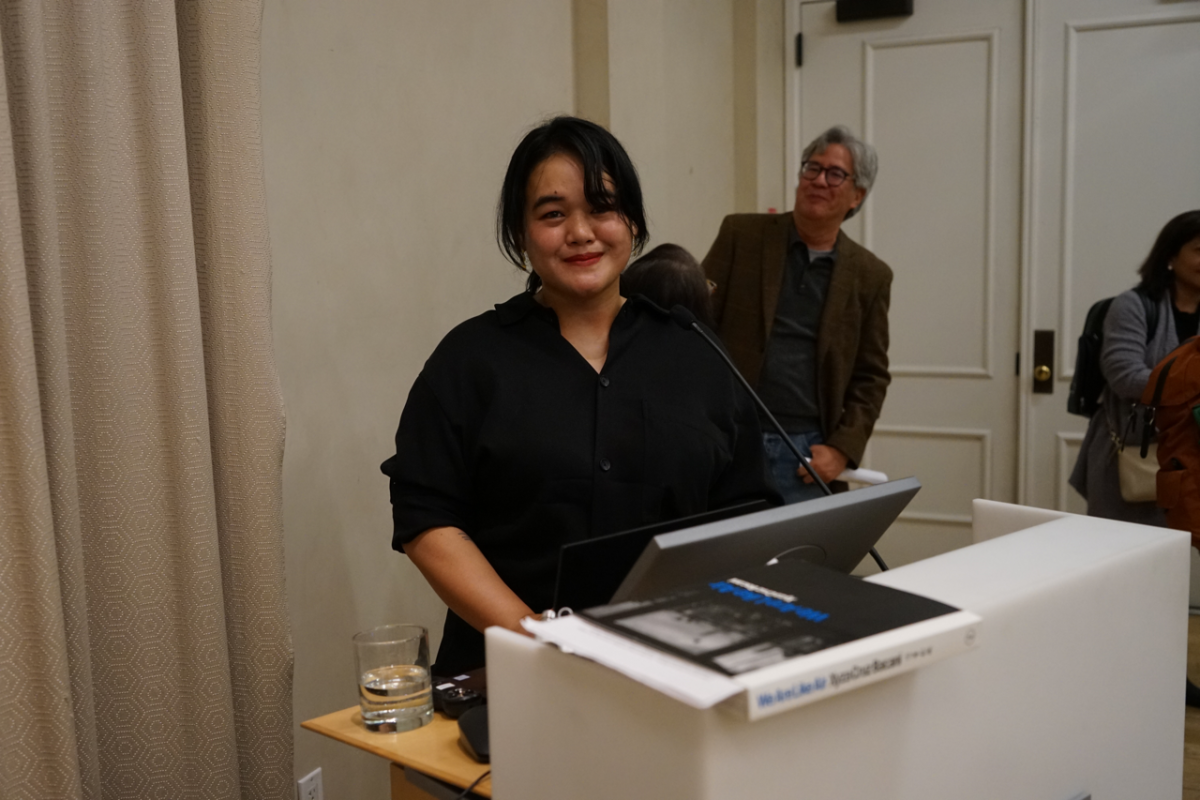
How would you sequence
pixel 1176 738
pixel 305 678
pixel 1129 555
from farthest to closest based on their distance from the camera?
pixel 305 678
pixel 1176 738
pixel 1129 555

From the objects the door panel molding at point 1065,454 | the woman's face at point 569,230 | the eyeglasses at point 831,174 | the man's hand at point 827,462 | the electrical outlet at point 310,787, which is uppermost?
the eyeglasses at point 831,174

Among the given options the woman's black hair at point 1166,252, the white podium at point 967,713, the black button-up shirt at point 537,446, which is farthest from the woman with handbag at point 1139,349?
the white podium at point 967,713

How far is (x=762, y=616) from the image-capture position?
2.45ft

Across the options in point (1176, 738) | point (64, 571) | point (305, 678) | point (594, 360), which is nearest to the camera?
point (1176, 738)

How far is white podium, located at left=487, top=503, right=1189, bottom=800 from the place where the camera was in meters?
0.69

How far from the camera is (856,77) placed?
4055 mm

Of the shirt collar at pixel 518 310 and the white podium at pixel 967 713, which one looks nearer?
the white podium at pixel 967 713

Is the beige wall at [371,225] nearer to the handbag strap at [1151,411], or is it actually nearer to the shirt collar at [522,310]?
the shirt collar at [522,310]

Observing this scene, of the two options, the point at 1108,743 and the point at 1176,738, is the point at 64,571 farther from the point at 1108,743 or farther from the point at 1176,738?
the point at 1176,738

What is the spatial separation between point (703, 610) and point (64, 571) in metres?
0.83

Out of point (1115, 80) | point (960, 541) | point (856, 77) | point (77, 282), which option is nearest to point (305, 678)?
point (77, 282)

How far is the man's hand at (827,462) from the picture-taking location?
2.73 m

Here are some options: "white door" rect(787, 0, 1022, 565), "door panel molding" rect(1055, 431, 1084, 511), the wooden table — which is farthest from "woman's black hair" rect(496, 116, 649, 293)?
"door panel molding" rect(1055, 431, 1084, 511)

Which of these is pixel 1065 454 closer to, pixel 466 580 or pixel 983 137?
pixel 983 137
